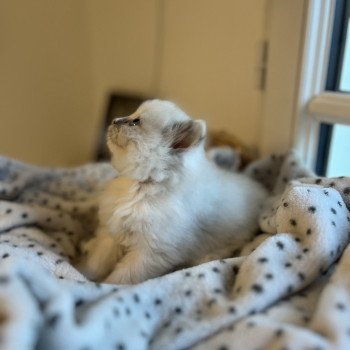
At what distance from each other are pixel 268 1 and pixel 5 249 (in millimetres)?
940

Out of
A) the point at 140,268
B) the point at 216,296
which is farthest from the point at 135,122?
the point at 216,296

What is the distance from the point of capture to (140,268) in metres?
0.95

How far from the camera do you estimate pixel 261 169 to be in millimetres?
1337

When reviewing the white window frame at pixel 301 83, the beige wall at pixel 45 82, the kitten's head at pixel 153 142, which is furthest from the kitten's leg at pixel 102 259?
the beige wall at pixel 45 82

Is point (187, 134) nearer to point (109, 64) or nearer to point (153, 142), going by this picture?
point (153, 142)

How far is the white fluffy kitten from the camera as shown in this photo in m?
0.97

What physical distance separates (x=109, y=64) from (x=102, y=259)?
110 centimetres

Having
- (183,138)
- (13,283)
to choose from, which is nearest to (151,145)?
(183,138)

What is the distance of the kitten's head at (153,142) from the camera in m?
0.98

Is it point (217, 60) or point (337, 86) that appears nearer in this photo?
point (337, 86)

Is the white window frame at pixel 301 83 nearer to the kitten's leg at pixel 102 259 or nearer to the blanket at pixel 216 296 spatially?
the blanket at pixel 216 296

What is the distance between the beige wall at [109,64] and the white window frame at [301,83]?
75 millimetres

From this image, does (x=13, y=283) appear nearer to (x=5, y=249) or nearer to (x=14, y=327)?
(x=14, y=327)

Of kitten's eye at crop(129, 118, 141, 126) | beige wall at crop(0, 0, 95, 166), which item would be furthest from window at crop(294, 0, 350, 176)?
beige wall at crop(0, 0, 95, 166)
